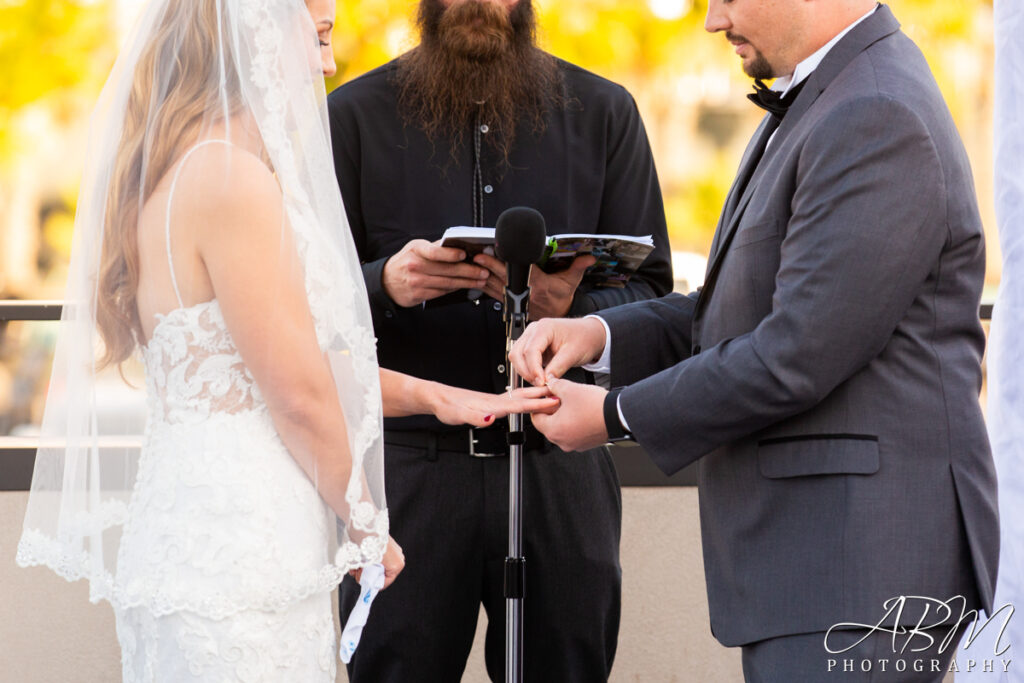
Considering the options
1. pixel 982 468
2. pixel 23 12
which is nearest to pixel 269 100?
pixel 982 468

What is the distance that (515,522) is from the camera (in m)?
2.37

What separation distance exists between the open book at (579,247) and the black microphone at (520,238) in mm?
152

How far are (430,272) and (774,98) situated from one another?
86cm

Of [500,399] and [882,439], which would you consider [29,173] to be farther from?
[882,439]

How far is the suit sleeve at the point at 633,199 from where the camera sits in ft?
10.1

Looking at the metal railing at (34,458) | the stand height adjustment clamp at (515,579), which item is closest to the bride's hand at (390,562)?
the stand height adjustment clamp at (515,579)

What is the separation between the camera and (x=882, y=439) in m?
2.00

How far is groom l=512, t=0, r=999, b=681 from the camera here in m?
1.95

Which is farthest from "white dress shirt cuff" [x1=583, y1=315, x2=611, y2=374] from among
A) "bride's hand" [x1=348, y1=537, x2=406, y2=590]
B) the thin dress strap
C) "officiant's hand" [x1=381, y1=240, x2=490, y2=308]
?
the thin dress strap

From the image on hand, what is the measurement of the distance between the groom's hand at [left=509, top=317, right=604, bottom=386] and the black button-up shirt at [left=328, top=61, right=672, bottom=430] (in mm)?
353

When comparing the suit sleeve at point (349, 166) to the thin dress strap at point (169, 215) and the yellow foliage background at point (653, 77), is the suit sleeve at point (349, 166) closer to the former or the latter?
the thin dress strap at point (169, 215)

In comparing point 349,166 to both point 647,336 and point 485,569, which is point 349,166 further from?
point 485,569

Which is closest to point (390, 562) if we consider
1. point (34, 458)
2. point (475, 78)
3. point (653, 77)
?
point (475, 78)

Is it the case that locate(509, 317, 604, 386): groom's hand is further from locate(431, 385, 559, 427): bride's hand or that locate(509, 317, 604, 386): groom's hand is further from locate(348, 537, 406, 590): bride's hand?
locate(348, 537, 406, 590): bride's hand
